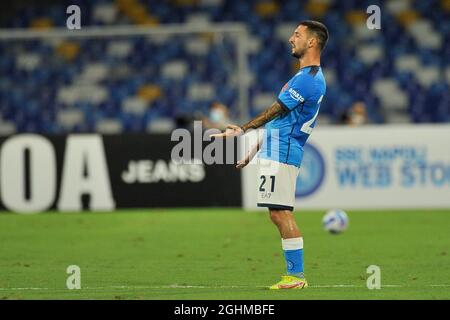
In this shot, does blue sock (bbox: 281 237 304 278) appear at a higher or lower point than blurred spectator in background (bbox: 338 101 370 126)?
lower

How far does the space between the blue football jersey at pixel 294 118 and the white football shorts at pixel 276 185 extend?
0.07 meters

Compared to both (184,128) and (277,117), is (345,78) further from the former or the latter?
(277,117)

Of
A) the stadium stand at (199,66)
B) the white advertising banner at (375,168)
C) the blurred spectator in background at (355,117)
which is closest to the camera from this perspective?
the white advertising banner at (375,168)

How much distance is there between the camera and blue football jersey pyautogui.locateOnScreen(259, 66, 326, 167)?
36.0 ft

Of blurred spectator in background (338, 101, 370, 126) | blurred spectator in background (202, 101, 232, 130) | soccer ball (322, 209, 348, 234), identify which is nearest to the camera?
soccer ball (322, 209, 348, 234)

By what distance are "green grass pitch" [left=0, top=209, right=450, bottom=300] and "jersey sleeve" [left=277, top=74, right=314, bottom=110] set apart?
180cm

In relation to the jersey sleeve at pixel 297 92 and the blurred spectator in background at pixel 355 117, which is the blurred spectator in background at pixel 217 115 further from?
the jersey sleeve at pixel 297 92

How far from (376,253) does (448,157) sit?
7157mm

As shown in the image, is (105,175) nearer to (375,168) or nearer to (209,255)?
(375,168)

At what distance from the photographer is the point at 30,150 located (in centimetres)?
2197

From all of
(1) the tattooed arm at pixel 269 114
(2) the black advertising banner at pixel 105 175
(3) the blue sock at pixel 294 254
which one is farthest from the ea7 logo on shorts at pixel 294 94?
(2) the black advertising banner at pixel 105 175

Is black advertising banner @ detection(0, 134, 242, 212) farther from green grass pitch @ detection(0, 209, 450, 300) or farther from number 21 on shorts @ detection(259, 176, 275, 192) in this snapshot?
number 21 on shorts @ detection(259, 176, 275, 192)

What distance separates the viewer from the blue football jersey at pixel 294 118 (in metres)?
11.0

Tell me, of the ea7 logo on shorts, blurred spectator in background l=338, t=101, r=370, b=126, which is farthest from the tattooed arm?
blurred spectator in background l=338, t=101, r=370, b=126
